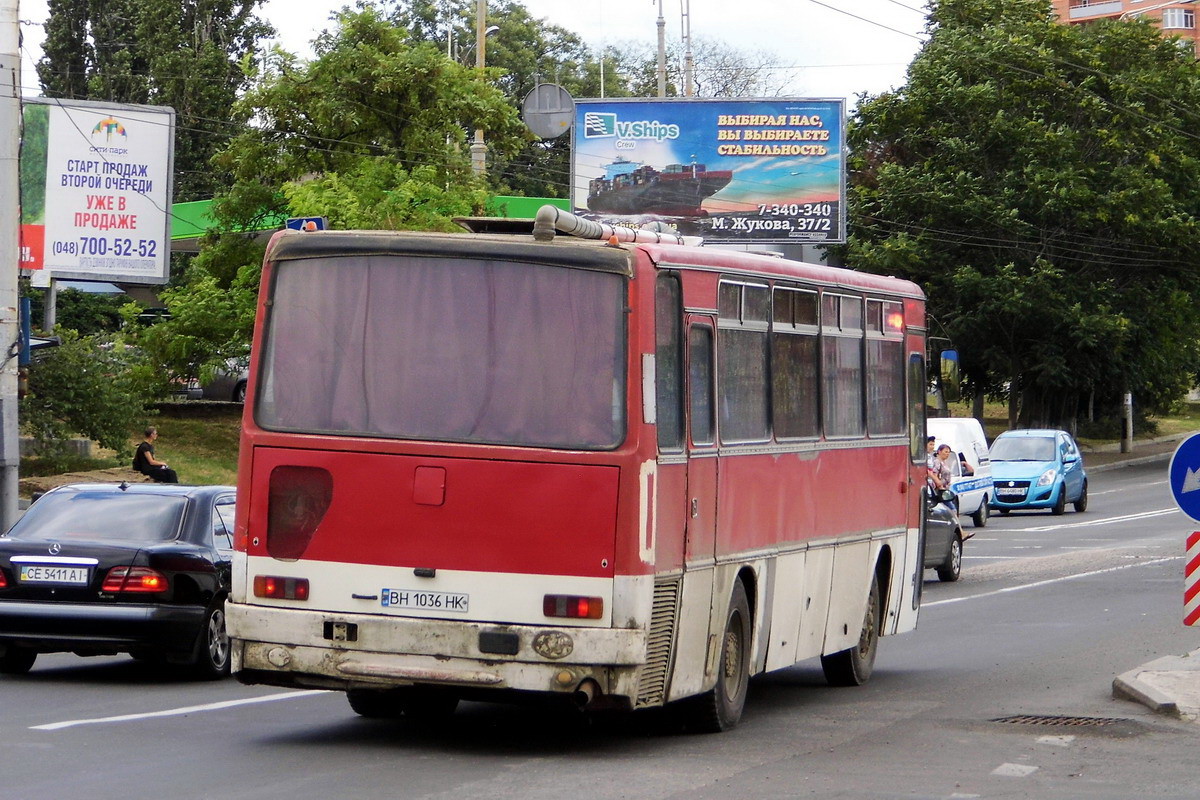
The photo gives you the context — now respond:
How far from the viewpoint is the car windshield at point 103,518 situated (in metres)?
13.3

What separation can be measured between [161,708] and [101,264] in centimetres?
1865

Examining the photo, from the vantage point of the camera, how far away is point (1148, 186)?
54375 mm

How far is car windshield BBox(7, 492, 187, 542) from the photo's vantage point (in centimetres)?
1326

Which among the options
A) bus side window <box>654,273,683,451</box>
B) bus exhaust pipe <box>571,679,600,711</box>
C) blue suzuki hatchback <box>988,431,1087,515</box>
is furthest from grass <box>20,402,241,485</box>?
bus exhaust pipe <box>571,679,600,711</box>

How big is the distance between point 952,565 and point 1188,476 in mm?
11587

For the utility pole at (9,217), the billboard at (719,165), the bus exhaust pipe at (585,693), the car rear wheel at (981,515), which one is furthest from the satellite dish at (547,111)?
the bus exhaust pipe at (585,693)

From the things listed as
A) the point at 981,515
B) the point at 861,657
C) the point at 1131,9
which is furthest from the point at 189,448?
the point at 1131,9

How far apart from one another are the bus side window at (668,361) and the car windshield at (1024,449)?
31.7m

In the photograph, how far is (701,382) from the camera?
10.5 metres

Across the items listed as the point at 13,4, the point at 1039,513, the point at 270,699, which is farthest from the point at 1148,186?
the point at 270,699

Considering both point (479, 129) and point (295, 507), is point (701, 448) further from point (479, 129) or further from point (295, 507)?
point (479, 129)

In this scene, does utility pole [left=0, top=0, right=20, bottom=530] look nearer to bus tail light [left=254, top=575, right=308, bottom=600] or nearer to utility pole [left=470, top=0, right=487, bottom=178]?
bus tail light [left=254, top=575, right=308, bottom=600]

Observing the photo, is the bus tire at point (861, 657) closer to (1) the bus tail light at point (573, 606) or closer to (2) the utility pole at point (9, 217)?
(1) the bus tail light at point (573, 606)

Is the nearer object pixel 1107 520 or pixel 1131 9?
pixel 1107 520
